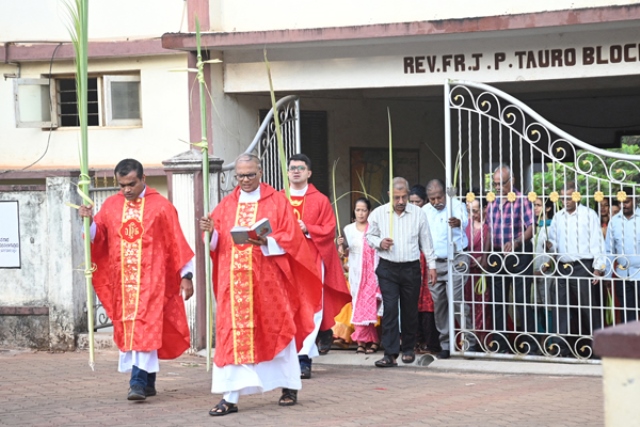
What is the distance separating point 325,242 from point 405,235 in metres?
0.85

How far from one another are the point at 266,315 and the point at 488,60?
4.22 meters

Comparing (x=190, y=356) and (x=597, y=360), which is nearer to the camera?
(x=597, y=360)

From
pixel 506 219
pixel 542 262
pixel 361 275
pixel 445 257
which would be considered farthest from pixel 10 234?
pixel 542 262

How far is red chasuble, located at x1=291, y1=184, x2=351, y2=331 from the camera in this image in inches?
411

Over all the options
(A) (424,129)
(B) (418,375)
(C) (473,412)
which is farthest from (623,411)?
(A) (424,129)

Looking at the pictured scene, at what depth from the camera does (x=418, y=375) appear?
10.7 meters


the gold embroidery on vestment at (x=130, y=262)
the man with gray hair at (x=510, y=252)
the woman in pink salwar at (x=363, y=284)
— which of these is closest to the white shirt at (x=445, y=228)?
the man with gray hair at (x=510, y=252)

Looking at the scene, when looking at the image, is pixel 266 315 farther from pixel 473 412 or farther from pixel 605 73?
pixel 605 73

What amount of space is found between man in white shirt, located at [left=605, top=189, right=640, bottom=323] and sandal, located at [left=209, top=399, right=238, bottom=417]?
3804 mm

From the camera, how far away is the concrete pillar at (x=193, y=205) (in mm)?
11977

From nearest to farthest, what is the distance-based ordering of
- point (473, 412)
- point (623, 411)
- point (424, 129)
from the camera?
1. point (623, 411)
2. point (473, 412)
3. point (424, 129)

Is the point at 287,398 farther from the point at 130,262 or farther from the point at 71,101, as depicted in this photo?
the point at 71,101

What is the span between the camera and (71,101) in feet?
45.9

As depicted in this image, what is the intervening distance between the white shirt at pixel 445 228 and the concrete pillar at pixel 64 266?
3802 mm
